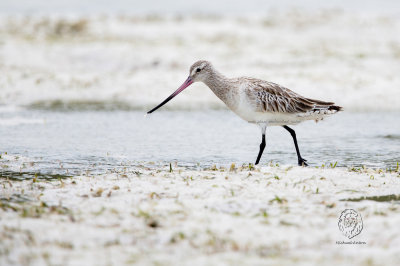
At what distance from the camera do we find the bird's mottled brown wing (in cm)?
830

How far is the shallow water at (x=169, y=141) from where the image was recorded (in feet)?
29.0

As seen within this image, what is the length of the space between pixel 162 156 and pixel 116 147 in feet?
3.54

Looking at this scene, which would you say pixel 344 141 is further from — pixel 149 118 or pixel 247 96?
pixel 149 118

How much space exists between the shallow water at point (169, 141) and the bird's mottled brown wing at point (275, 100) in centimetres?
86

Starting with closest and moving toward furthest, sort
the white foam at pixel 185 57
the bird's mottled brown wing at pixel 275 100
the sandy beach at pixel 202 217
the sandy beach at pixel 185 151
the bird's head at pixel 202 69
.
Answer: the sandy beach at pixel 202 217 → the sandy beach at pixel 185 151 → the bird's mottled brown wing at pixel 275 100 → the bird's head at pixel 202 69 → the white foam at pixel 185 57

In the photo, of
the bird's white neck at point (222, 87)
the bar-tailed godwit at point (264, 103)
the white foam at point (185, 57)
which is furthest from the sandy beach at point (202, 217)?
the white foam at point (185, 57)

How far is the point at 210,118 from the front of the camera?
1312cm

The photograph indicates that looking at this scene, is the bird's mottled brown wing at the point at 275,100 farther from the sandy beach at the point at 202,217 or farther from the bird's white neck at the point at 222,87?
the sandy beach at the point at 202,217

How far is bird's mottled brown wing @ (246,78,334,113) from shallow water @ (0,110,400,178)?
863 millimetres

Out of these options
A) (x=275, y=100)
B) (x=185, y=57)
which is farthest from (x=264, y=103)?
(x=185, y=57)

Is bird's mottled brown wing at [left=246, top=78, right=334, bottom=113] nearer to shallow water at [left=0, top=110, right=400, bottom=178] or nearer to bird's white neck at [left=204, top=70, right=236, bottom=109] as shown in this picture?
bird's white neck at [left=204, top=70, right=236, bottom=109]

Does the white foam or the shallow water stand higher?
the white foam

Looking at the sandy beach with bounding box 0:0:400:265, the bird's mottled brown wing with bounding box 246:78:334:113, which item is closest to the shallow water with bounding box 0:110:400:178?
the sandy beach with bounding box 0:0:400:265

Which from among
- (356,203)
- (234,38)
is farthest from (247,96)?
(234,38)
